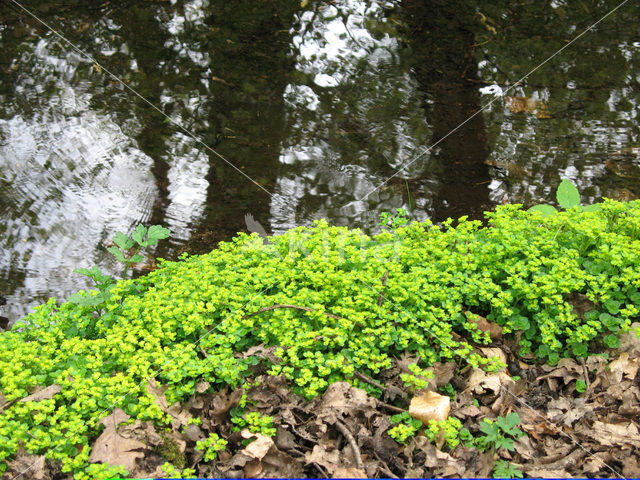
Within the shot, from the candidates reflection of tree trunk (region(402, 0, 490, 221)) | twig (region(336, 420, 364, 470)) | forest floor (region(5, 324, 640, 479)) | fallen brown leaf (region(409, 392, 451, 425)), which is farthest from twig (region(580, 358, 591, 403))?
reflection of tree trunk (region(402, 0, 490, 221))

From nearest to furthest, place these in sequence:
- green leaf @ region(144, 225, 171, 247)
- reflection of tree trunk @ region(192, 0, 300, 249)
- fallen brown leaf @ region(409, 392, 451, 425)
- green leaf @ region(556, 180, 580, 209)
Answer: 1. fallen brown leaf @ region(409, 392, 451, 425)
2. green leaf @ region(144, 225, 171, 247)
3. green leaf @ region(556, 180, 580, 209)
4. reflection of tree trunk @ region(192, 0, 300, 249)

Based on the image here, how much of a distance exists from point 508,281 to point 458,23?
4660 millimetres

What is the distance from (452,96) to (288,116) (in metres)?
1.74

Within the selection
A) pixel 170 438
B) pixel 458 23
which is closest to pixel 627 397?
pixel 170 438

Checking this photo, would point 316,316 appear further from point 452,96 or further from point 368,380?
point 452,96

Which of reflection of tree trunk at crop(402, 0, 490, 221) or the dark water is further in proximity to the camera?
reflection of tree trunk at crop(402, 0, 490, 221)

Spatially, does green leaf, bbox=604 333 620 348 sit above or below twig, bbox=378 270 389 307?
below

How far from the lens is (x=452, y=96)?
235 inches

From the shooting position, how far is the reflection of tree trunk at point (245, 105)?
5.05 metres

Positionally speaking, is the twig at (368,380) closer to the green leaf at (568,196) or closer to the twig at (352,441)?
the twig at (352,441)

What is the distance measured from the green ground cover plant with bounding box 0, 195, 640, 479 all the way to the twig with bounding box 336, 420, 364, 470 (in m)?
0.19

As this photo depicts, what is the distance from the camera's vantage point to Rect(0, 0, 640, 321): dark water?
4941 mm

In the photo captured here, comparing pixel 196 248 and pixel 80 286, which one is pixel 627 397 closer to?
pixel 196 248

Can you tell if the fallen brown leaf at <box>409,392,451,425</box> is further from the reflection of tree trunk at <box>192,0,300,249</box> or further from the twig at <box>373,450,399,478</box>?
the reflection of tree trunk at <box>192,0,300,249</box>
